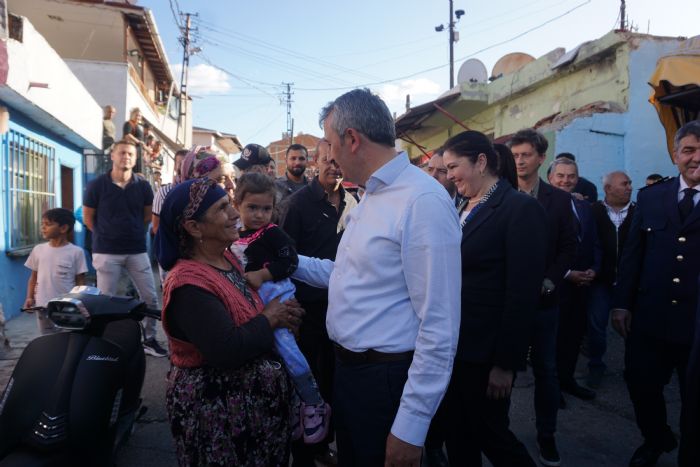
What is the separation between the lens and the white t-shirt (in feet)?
13.7

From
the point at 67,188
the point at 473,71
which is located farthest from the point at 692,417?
the point at 473,71

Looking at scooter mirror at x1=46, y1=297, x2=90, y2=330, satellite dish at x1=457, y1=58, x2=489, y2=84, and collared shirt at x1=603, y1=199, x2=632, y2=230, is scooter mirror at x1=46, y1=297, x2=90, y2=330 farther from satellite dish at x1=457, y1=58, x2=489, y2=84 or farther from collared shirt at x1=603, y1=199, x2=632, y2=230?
satellite dish at x1=457, y1=58, x2=489, y2=84

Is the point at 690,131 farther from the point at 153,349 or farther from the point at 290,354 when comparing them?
the point at 153,349

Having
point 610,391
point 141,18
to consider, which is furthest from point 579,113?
point 141,18

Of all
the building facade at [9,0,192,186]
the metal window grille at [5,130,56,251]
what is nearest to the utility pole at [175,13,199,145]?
the building facade at [9,0,192,186]

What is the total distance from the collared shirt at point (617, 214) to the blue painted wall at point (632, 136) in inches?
137

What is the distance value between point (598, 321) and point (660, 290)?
2.00 meters

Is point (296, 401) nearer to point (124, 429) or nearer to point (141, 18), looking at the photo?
point (124, 429)

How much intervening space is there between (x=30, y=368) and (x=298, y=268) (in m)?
1.24

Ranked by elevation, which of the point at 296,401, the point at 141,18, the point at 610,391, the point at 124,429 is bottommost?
the point at 610,391

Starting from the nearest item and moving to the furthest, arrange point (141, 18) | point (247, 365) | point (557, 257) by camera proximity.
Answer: point (247, 365), point (557, 257), point (141, 18)

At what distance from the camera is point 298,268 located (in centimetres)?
246

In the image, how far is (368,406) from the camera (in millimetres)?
1705

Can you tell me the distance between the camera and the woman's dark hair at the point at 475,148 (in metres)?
2.49
